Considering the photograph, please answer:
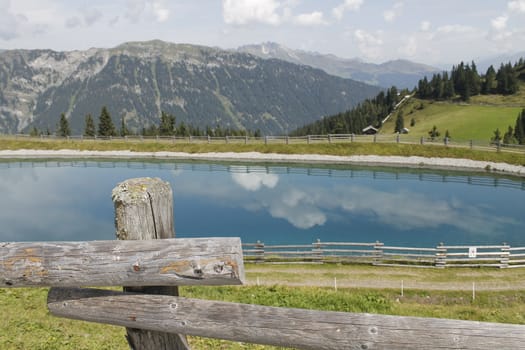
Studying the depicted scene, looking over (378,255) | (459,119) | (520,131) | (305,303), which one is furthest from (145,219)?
(459,119)

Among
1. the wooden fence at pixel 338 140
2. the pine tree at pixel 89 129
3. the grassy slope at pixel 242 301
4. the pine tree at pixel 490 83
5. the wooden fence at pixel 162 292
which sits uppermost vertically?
the pine tree at pixel 490 83

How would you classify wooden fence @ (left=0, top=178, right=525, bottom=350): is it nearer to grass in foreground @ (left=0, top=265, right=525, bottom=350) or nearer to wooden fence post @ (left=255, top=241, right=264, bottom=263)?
grass in foreground @ (left=0, top=265, right=525, bottom=350)

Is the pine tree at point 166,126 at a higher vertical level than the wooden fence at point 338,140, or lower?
higher

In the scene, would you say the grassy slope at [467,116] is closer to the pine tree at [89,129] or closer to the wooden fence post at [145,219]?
the pine tree at [89,129]

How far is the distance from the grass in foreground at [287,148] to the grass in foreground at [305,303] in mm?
45346

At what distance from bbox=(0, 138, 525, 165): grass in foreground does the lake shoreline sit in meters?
1.00

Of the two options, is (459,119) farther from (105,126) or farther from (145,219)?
(145,219)

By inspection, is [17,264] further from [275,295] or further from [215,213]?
[215,213]

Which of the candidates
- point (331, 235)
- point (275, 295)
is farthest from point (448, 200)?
point (275, 295)

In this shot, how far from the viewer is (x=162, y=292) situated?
3607 mm

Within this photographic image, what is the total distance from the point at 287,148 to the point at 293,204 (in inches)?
1303

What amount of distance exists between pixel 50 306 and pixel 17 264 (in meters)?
0.52

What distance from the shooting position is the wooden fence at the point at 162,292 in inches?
120

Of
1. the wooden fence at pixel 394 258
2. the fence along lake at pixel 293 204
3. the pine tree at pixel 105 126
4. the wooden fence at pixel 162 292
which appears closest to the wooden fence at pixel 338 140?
the pine tree at pixel 105 126
